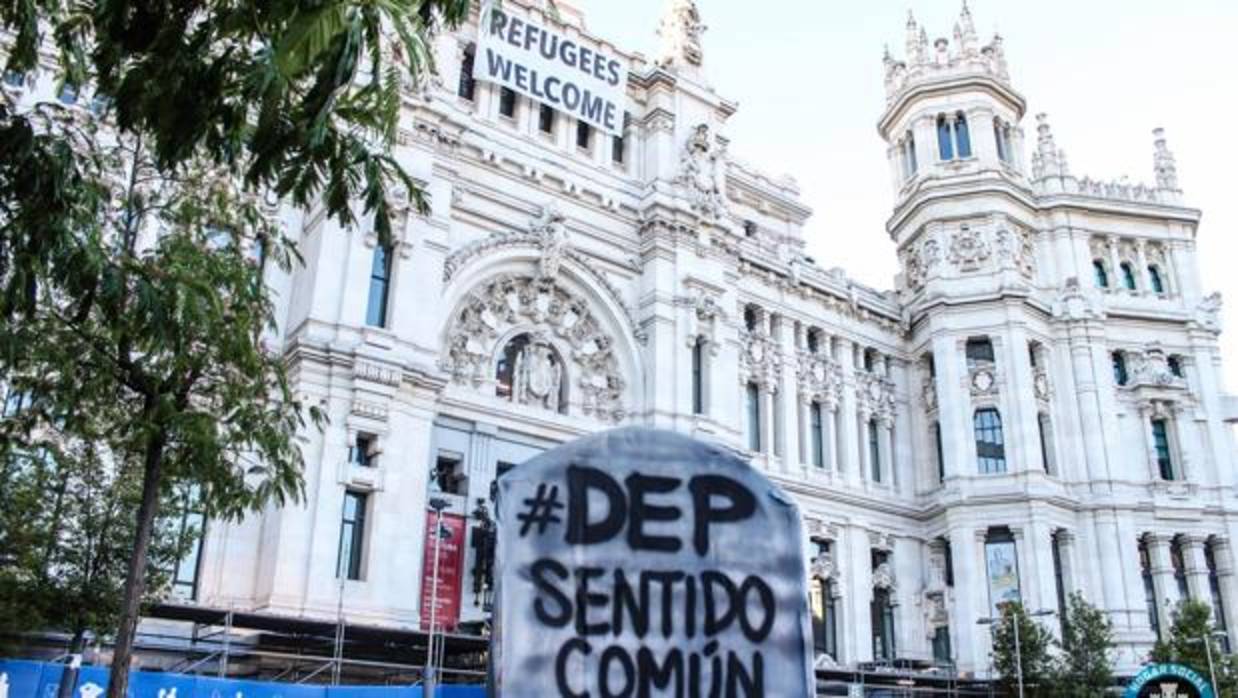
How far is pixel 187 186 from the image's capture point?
55.5 feet

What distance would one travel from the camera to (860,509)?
41.0m

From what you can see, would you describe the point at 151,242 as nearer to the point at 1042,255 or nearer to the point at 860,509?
the point at 860,509

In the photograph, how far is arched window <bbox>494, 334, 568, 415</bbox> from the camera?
108 ft

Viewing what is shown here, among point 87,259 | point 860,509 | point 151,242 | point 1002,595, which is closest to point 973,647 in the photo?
point 1002,595

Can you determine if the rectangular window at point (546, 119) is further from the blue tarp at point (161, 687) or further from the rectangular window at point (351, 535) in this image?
→ the blue tarp at point (161, 687)

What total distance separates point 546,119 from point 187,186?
69.6ft

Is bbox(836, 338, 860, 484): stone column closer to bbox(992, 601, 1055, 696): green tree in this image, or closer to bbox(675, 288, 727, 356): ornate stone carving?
bbox(675, 288, 727, 356): ornate stone carving

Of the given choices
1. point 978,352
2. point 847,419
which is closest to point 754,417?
point 847,419

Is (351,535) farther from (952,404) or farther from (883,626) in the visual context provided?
(952,404)

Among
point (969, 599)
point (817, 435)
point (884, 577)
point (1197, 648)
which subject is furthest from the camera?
point (817, 435)

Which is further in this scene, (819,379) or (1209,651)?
(819,379)

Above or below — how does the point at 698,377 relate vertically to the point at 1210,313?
below

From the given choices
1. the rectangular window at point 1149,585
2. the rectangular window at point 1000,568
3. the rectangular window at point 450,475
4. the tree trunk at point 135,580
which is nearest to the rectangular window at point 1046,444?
the rectangular window at point 1000,568

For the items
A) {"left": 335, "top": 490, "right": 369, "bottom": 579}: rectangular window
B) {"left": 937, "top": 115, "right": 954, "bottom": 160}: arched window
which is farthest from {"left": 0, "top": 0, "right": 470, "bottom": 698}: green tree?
{"left": 937, "top": 115, "right": 954, "bottom": 160}: arched window
